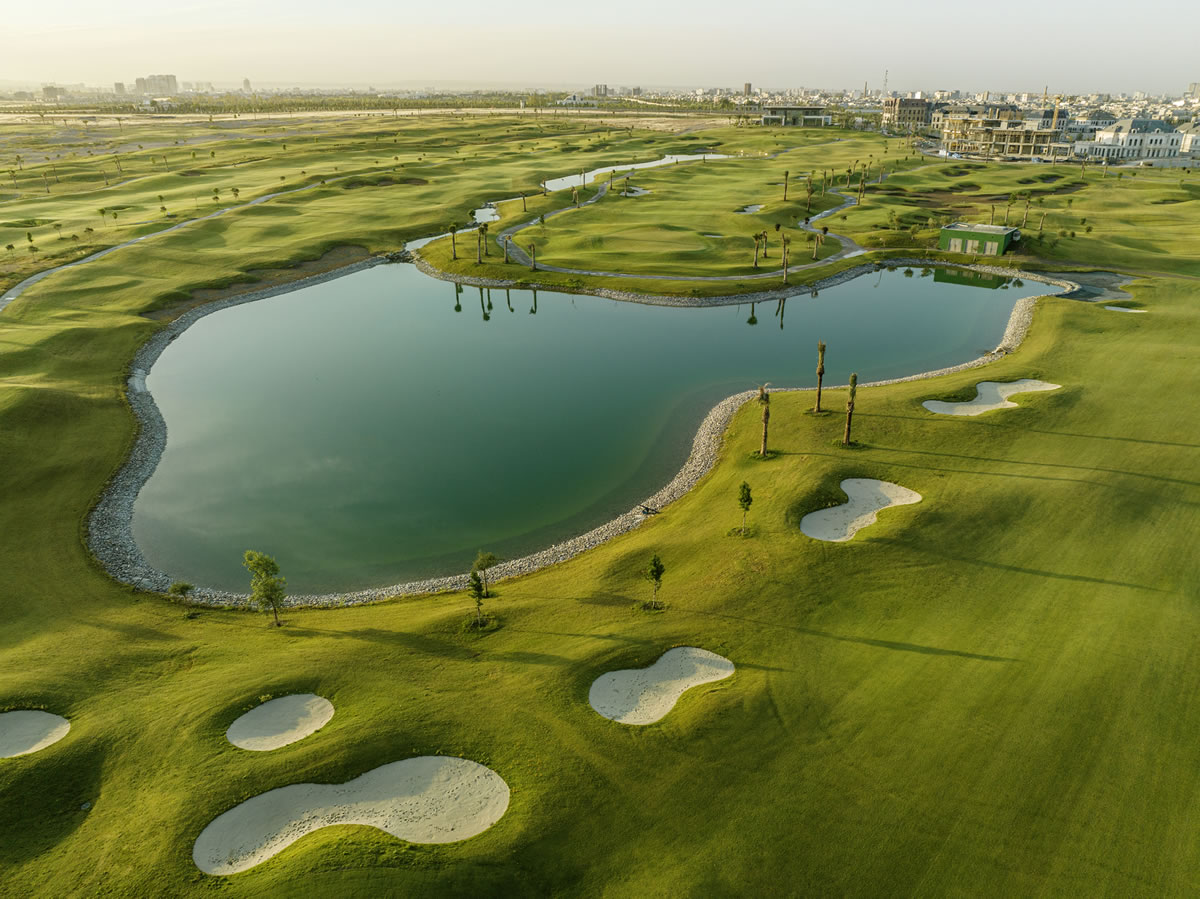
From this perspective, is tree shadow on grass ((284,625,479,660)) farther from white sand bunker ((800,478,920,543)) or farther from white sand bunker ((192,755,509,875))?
white sand bunker ((800,478,920,543))

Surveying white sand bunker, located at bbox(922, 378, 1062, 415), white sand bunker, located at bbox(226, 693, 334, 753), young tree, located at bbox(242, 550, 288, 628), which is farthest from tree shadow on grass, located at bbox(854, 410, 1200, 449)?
white sand bunker, located at bbox(226, 693, 334, 753)

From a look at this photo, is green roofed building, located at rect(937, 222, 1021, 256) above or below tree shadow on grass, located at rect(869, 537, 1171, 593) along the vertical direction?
above

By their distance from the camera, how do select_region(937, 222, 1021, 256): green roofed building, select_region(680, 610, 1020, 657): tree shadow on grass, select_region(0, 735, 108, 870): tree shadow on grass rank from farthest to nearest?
select_region(937, 222, 1021, 256): green roofed building, select_region(680, 610, 1020, 657): tree shadow on grass, select_region(0, 735, 108, 870): tree shadow on grass

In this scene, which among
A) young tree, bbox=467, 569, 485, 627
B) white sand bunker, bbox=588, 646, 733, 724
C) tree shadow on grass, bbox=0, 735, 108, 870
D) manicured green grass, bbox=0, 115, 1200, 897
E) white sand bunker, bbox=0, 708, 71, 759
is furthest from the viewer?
young tree, bbox=467, 569, 485, 627

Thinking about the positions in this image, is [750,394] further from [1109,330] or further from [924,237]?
[924,237]

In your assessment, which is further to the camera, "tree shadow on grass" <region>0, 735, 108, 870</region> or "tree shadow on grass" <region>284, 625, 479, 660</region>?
"tree shadow on grass" <region>284, 625, 479, 660</region>

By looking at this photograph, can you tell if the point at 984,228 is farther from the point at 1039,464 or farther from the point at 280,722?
the point at 280,722

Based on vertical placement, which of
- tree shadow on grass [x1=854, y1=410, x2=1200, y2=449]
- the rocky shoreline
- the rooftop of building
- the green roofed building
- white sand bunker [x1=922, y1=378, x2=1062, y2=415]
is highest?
the rooftop of building

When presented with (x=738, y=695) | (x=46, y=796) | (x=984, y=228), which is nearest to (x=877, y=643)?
(x=738, y=695)
